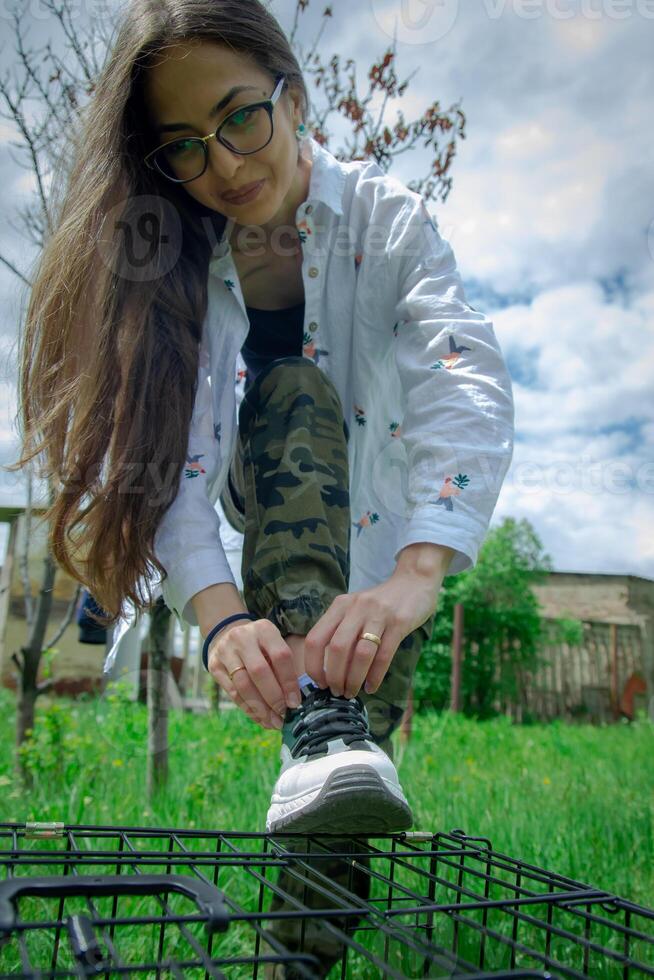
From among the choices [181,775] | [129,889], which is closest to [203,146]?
[129,889]

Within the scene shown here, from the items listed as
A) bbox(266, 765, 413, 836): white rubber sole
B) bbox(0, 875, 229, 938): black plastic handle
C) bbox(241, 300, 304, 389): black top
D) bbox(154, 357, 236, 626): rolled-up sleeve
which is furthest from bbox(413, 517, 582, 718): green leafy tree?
bbox(0, 875, 229, 938): black plastic handle

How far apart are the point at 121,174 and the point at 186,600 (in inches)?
29.9

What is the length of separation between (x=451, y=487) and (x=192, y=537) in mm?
393

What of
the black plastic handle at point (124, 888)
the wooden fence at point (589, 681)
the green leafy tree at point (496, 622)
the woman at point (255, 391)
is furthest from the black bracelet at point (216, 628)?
the wooden fence at point (589, 681)

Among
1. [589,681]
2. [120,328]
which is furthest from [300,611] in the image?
[589,681]

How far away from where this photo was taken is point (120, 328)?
135cm

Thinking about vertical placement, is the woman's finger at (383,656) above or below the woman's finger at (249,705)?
above

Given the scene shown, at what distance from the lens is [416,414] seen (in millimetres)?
1288

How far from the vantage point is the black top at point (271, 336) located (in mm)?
1687

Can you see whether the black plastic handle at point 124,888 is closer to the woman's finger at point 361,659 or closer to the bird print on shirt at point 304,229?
A: the woman's finger at point 361,659

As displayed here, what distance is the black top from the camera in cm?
169

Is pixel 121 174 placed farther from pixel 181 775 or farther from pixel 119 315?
pixel 181 775

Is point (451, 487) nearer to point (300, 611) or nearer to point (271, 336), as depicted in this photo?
point (300, 611)

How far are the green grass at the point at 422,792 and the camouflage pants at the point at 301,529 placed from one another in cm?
17
